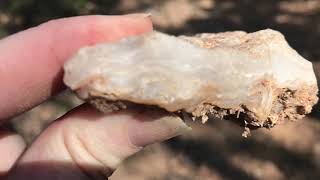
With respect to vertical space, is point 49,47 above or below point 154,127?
above

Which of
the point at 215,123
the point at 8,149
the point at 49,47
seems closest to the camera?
the point at 49,47

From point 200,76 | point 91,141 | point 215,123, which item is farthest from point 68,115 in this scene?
point 215,123

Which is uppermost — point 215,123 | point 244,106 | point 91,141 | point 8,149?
point 244,106

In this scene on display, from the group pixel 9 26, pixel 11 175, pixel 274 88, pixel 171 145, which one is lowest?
pixel 171 145

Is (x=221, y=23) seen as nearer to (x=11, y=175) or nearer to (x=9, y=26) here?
(x=9, y=26)

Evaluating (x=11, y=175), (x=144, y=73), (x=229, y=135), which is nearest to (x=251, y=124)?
(x=144, y=73)

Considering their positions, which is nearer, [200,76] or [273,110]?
[200,76]

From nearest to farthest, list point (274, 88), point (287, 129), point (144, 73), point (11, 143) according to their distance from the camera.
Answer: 1. point (144, 73)
2. point (274, 88)
3. point (11, 143)
4. point (287, 129)

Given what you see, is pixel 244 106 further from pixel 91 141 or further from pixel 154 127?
pixel 91 141
